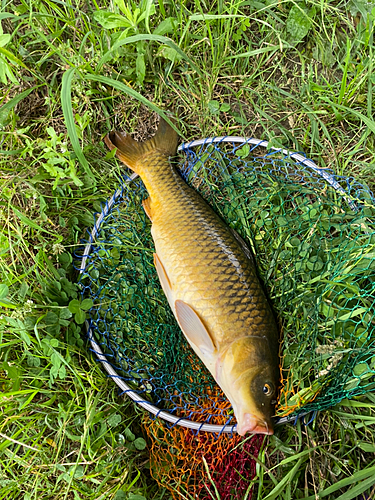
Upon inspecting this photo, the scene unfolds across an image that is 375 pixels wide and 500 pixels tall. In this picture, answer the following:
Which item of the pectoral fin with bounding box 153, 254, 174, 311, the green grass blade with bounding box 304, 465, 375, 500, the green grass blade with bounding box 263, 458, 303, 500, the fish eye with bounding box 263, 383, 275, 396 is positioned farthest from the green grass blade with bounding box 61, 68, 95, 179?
the green grass blade with bounding box 304, 465, 375, 500

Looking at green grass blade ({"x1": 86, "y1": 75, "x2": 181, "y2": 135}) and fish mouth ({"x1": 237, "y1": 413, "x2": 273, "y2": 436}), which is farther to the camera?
green grass blade ({"x1": 86, "y1": 75, "x2": 181, "y2": 135})

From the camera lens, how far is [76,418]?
2.13m

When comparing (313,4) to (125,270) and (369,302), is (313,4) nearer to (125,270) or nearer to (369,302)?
(369,302)

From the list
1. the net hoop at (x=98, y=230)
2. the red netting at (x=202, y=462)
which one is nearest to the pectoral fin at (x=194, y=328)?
the net hoop at (x=98, y=230)

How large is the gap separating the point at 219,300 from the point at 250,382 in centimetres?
42

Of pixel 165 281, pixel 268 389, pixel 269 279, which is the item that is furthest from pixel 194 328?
pixel 269 279

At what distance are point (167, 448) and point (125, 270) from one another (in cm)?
110

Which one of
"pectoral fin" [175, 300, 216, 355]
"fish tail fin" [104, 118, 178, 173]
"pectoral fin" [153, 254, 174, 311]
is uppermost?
"fish tail fin" [104, 118, 178, 173]

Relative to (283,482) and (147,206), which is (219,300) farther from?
(283,482)

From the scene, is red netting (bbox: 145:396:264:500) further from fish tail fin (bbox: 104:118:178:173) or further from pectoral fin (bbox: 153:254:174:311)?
fish tail fin (bbox: 104:118:178:173)

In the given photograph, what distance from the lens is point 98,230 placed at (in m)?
2.36

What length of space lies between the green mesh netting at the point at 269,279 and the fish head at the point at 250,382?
0.21m

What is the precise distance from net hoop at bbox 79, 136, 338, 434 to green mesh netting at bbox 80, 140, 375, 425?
0.02m

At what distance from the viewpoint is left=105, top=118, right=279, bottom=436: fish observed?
1.81 m
